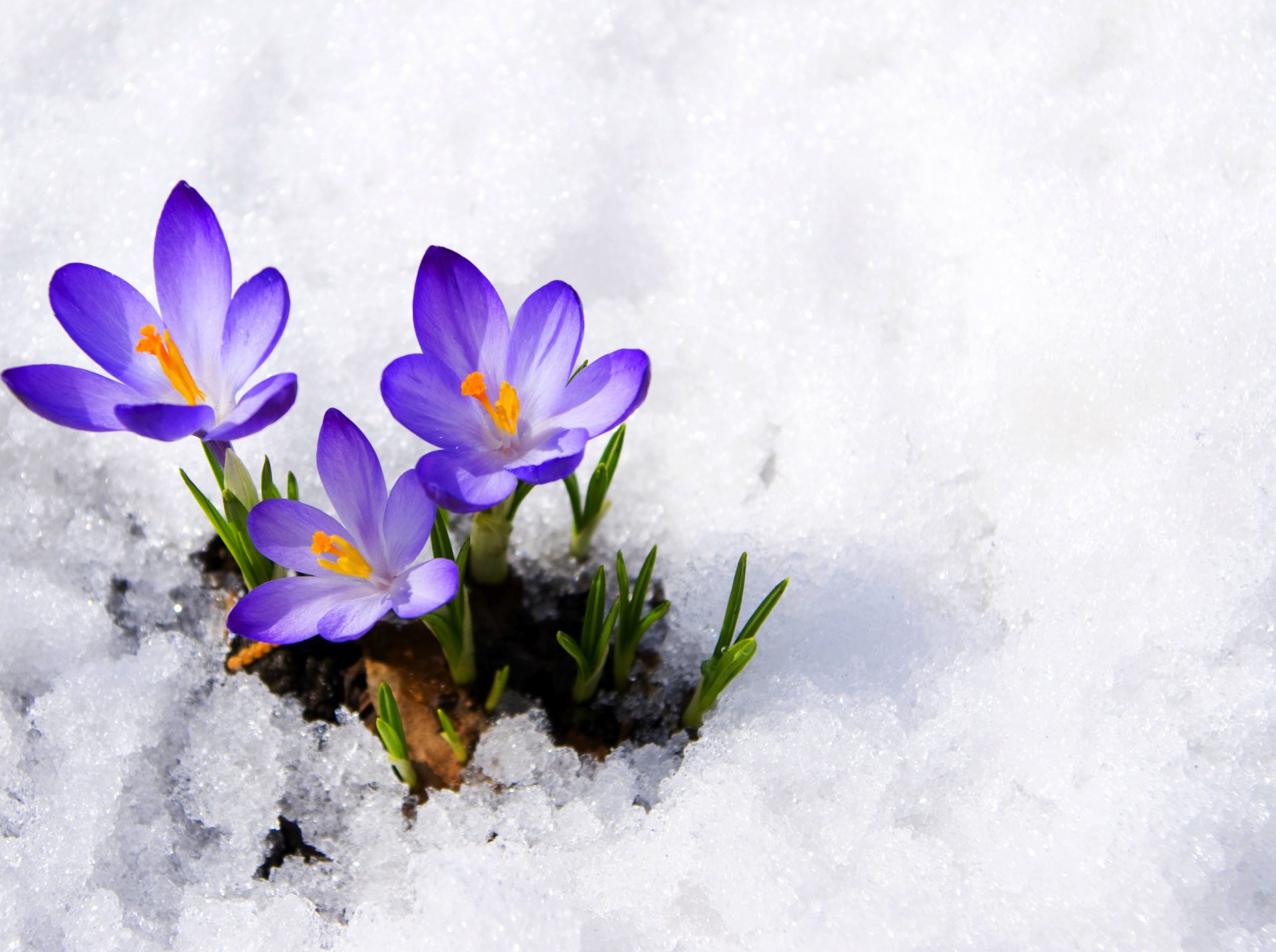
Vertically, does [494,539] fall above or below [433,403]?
below

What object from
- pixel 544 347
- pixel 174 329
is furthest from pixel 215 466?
pixel 544 347

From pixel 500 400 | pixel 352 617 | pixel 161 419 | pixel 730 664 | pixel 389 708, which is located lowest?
pixel 730 664

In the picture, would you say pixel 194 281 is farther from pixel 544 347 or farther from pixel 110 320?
pixel 544 347

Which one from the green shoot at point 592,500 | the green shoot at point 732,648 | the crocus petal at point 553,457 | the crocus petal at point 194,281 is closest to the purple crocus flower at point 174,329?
the crocus petal at point 194,281

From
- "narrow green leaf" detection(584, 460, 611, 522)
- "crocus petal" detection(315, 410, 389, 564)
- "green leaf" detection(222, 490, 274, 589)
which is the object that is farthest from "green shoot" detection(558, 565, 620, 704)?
"green leaf" detection(222, 490, 274, 589)

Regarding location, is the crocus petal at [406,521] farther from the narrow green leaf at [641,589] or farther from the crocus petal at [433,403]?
the narrow green leaf at [641,589]

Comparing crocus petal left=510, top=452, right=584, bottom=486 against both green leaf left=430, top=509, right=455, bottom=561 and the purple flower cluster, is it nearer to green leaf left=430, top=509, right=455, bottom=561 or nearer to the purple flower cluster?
the purple flower cluster
